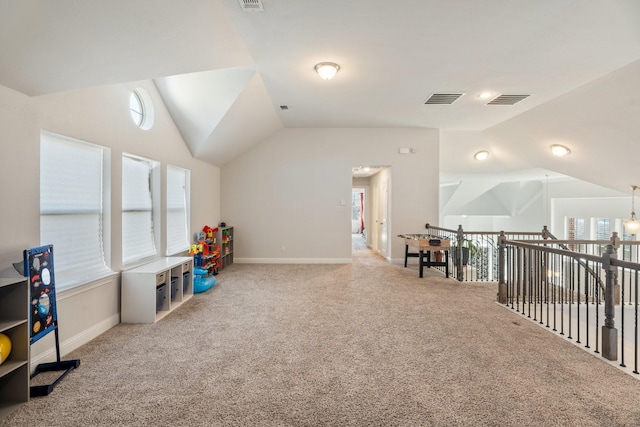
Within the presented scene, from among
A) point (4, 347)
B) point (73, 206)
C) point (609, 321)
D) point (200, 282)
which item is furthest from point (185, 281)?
point (609, 321)

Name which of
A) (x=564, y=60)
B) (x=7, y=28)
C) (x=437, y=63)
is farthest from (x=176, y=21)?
(x=564, y=60)

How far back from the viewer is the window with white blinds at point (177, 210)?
4949 millimetres

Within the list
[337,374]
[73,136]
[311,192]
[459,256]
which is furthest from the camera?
[311,192]

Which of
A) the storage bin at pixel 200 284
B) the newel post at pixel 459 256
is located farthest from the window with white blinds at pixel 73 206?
the newel post at pixel 459 256

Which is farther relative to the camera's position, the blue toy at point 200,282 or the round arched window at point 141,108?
the blue toy at point 200,282

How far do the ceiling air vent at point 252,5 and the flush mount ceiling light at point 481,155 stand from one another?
6.58m

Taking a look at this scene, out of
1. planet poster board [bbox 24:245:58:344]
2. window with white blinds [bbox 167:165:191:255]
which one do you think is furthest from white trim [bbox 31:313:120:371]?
window with white blinds [bbox 167:165:191:255]

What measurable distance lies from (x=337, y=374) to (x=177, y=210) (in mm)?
4001

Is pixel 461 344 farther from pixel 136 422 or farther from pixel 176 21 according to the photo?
pixel 176 21

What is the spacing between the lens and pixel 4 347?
1.98 metres

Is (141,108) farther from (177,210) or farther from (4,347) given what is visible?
(4,347)

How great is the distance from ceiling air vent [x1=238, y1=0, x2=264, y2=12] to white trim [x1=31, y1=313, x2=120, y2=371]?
3331 millimetres

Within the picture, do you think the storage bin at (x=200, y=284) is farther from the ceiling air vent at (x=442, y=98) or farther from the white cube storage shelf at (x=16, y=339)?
the ceiling air vent at (x=442, y=98)

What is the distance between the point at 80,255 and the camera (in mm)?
3064
